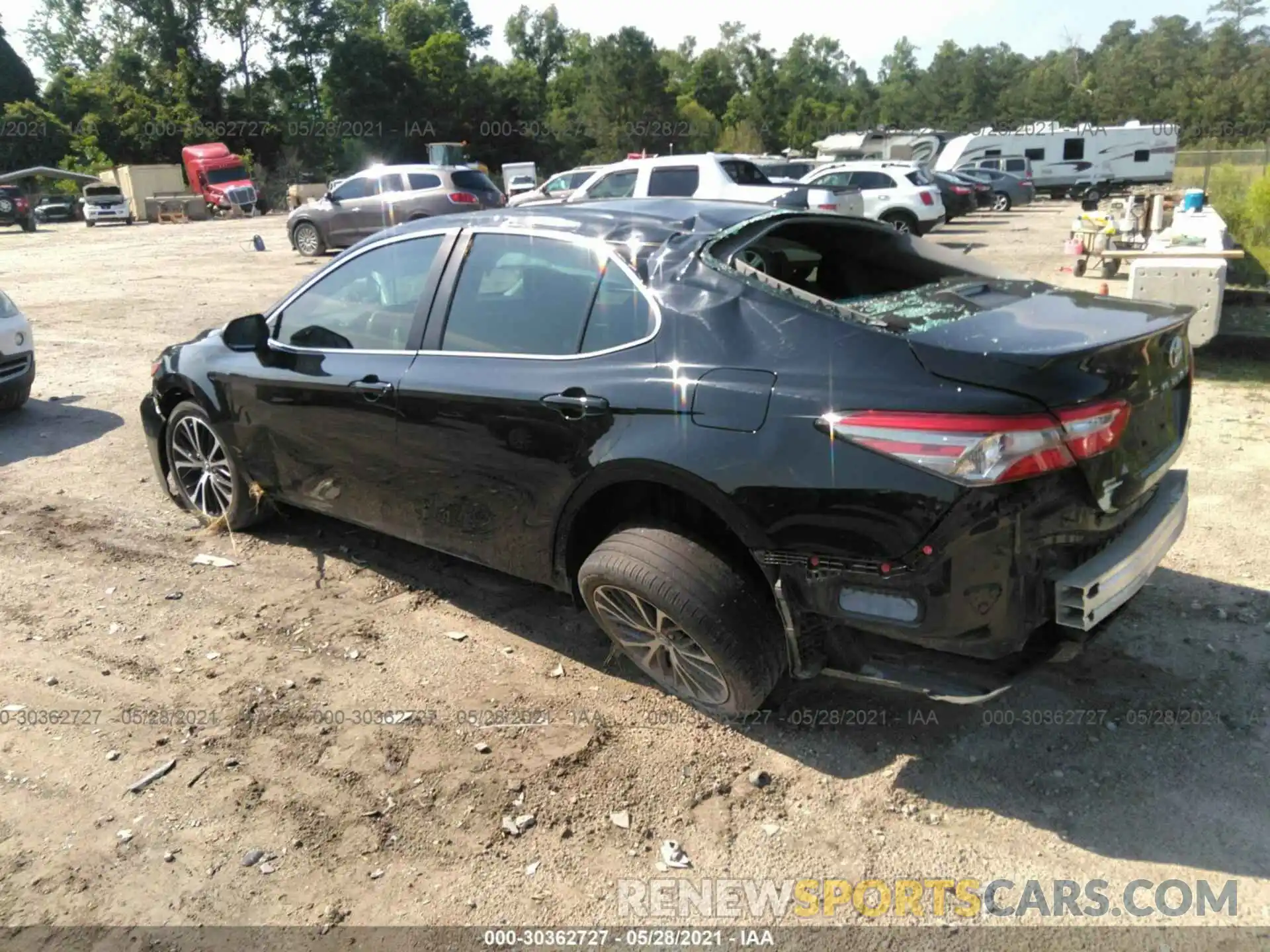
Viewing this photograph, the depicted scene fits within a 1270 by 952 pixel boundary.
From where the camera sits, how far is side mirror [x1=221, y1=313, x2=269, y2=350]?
436 cm

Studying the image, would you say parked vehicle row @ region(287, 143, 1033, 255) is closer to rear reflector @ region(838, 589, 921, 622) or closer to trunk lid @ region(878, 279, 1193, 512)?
trunk lid @ region(878, 279, 1193, 512)

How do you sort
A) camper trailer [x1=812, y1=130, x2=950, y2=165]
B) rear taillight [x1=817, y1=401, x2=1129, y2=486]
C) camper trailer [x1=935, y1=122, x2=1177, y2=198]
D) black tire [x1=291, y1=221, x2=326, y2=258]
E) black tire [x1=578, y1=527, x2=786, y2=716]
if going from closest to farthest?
rear taillight [x1=817, y1=401, x2=1129, y2=486], black tire [x1=578, y1=527, x2=786, y2=716], black tire [x1=291, y1=221, x2=326, y2=258], camper trailer [x1=935, y1=122, x2=1177, y2=198], camper trailer [x1=812, y1=130, x2=950, y2=165]

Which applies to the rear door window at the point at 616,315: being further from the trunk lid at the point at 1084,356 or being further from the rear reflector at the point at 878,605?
the rear reflector at the point at 878,605

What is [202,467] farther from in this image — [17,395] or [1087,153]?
[1087,153]

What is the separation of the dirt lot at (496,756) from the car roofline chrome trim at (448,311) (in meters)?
1.10

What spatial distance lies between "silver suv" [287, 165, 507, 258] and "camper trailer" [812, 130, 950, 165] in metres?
24.9

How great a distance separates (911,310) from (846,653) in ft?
3.67

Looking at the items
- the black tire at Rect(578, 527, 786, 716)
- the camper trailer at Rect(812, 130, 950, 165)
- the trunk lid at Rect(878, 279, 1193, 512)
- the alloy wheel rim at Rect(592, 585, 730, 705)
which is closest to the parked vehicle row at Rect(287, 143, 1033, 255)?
the trunk lid at Rect(878, 279, 1193, 512)

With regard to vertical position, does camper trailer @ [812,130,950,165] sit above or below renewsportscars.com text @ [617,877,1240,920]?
Answer: above

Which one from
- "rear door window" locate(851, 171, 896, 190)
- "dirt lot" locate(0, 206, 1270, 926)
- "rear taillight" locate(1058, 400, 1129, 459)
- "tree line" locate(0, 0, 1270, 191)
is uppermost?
"tree line" locate(0, 0, 1270, 191)

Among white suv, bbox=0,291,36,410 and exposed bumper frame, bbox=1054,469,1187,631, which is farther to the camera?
white suv, bbox=0,291,36,410

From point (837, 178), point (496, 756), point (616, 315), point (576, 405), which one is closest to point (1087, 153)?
point (837, 178)

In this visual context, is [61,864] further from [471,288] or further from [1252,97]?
[1252,97]

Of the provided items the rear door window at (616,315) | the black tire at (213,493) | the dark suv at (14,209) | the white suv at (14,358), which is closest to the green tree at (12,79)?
the dark suv at (14,209)
